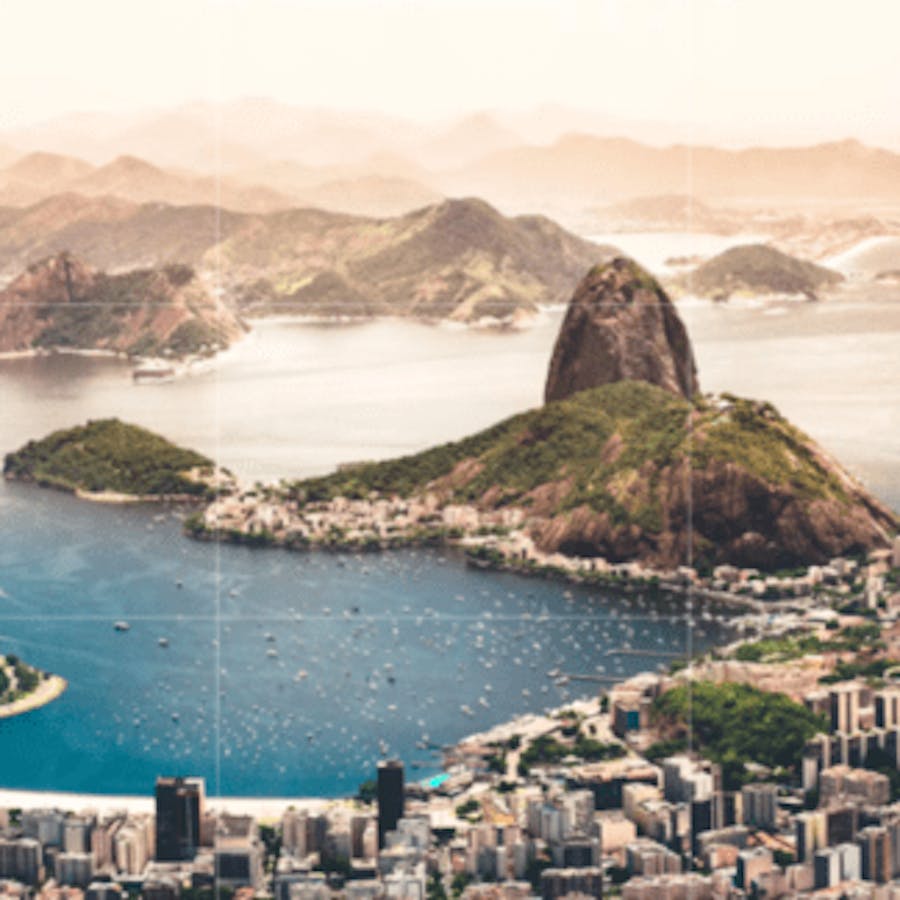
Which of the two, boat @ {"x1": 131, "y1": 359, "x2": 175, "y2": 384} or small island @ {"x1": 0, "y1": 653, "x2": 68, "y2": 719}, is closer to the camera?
small island @ {"x1": 0, "y1": 653, "x2": 68, "y2": 719}

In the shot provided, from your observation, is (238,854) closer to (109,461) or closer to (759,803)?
(759,803)

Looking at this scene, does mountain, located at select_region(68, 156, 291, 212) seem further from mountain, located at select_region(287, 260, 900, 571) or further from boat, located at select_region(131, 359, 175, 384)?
mountain, located at select_region(287, 260, 900, 571)

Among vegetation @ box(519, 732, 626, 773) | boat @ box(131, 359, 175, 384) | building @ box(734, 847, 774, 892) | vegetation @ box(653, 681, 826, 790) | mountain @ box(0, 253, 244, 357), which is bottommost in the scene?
building @ box(734, 847, 774, 892)

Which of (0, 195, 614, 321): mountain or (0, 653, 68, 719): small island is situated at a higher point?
(0, 195, 614, 321): mountain

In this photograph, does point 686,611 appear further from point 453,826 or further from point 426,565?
point 453,826

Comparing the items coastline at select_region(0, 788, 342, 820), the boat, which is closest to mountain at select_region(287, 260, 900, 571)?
the boat

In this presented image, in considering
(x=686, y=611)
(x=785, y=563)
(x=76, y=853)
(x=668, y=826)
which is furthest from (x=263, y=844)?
(x=785, y=563)
